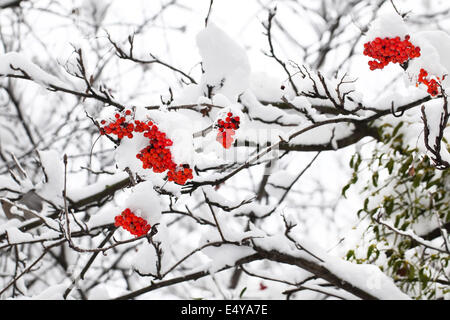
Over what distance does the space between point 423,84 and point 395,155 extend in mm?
1257

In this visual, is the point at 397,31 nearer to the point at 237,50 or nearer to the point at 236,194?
the point at 237,50

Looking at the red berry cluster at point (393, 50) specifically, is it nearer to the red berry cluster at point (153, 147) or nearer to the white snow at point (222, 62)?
the white snow at point (222, 62)

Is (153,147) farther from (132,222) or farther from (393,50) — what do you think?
(393,50)

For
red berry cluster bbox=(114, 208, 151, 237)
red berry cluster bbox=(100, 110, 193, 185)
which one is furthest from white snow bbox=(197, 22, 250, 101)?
red berry cluster bbox=(114, 208, 151, 237)

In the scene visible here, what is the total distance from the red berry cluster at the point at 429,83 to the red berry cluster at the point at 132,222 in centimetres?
158

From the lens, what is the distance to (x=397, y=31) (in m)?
2.25

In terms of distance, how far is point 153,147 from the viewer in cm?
179

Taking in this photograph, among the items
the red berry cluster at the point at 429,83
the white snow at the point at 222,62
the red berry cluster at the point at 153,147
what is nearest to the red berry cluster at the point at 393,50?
the red berry cluster at the point at 429,83

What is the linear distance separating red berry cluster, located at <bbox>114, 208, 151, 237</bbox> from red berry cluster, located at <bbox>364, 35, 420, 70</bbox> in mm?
1524

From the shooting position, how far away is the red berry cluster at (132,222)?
6.29 feet

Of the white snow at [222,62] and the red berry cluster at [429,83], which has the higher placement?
the white snow at [222,62]

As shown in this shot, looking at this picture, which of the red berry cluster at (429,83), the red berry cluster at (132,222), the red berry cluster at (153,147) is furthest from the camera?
the red berry cluster at (429,83)

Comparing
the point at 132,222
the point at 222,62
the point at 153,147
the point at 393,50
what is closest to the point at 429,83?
the point at 393,50
